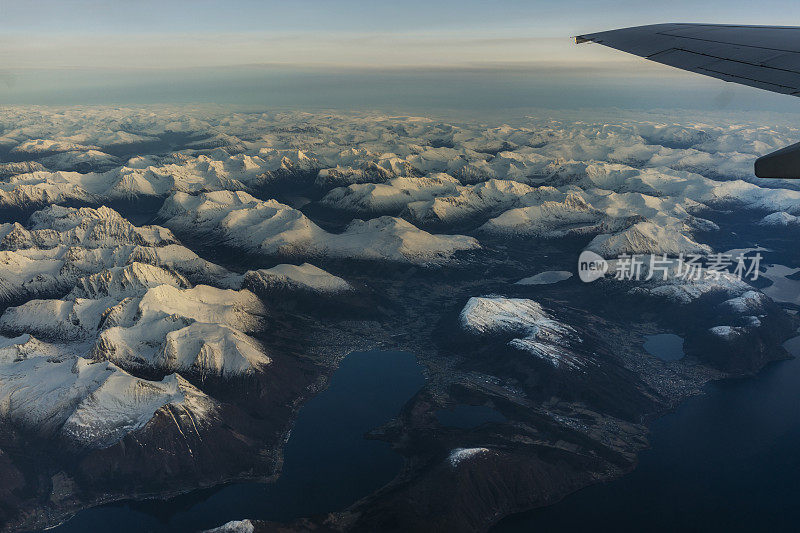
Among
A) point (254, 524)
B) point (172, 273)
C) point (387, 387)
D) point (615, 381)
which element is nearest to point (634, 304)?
point (615, 381)

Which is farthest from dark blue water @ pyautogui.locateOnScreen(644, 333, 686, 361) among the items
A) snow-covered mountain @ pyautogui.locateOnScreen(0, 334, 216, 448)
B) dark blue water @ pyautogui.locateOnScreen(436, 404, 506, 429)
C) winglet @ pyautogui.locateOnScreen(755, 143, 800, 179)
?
winglet @ pyautogui.locateOnScreen(755, 143, 800, 179)

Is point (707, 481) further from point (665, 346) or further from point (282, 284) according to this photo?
point (282, 284)

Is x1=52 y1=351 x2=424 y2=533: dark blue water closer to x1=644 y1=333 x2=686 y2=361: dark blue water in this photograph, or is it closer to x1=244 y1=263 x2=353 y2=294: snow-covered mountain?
x1=244 y1=263 x2=353 y2=294: snow-covered mountain

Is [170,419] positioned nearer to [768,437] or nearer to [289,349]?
[289,349]

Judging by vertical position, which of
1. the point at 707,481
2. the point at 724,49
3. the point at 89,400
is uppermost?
the point at 724,49

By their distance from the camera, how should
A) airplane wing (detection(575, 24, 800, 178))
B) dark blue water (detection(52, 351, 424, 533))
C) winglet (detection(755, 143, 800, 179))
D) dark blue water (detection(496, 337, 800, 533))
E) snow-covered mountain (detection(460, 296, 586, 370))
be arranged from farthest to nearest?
snow-covered mountain (detection(460, 296, 586, 370))
dark blue water (detection(52, 351, 424, 533))
dark blue water (detection(496, 337, 800, 533))
airplane wing (detection(575, 24, 800, 178))
winglet (detection(755, 143, 800, 179))

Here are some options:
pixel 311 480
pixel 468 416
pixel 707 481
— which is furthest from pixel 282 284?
pixel 707 481

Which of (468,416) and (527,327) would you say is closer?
(468,416)
